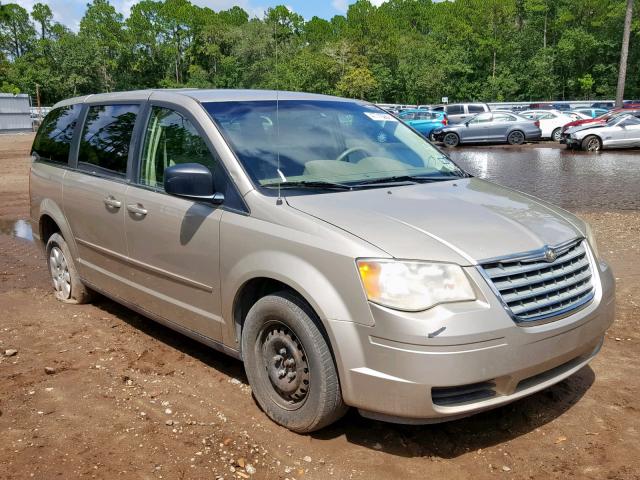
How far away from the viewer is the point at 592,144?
24.2 m

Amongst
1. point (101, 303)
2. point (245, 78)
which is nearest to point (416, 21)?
point (245, 78)

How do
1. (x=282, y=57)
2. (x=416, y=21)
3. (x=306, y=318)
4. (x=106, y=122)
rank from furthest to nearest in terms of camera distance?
(x=416, y=21) < (x=282, y=57) < (x=106, y=122) < (x=306, y=318)

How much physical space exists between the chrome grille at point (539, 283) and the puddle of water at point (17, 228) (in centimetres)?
747

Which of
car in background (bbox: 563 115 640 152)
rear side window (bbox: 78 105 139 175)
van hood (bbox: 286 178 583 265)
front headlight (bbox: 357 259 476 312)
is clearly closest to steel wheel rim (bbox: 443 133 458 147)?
car in background (bbox: 563 115 640 152)

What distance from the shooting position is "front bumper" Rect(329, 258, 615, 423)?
2895 millimetres

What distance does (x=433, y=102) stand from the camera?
2771 inches

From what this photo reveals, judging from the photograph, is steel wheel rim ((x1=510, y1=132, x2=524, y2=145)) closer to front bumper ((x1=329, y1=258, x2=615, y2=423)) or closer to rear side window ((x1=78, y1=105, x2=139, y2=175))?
rear side window ((x1=78, y1=105, x2=139, y2=175))

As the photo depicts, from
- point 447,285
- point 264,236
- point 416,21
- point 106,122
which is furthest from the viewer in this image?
point 416,21

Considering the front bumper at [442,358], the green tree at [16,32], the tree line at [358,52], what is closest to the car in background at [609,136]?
the front bumper at [442,358]

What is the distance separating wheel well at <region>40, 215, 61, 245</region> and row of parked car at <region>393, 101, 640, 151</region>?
73.1 ft

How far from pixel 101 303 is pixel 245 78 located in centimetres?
8833

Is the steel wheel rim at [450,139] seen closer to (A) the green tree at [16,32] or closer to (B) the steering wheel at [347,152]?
(B) the steering wheel at [347,152]

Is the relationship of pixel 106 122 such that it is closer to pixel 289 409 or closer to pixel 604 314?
pixel 289 409

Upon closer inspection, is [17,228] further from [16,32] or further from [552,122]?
[16,32]
